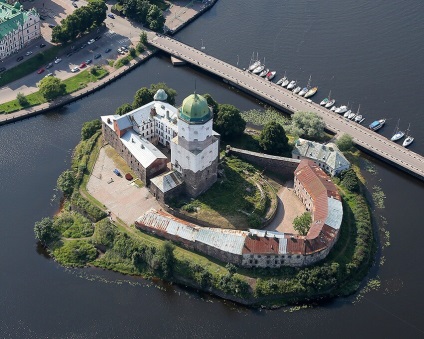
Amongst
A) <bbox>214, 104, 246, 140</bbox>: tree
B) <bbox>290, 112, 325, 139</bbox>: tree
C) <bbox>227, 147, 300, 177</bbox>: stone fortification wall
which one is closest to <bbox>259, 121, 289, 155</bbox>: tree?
<bbox>227, 147, 300, 177</bbox>: stone fortification wall

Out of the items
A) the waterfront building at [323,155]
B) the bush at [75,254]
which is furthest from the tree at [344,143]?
the bush at [75,254]

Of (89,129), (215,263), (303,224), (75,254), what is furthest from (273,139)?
(75,254)

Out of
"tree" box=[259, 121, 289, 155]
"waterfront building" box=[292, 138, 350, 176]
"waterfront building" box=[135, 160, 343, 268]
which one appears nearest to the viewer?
"waterfront building" box=[135, 160, 343, 268]

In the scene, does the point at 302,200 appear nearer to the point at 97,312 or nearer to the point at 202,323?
the point at 202,323

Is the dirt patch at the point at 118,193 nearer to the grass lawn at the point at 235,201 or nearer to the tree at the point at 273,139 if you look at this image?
the grass lawn at the point at 235,201

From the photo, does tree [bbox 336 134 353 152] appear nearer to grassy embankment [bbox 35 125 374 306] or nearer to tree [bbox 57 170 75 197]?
grassy embankment [bbox 35 125 374 306]

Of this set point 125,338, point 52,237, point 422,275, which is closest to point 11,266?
point 52,237

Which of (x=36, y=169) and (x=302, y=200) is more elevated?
(x=302, y=200)
